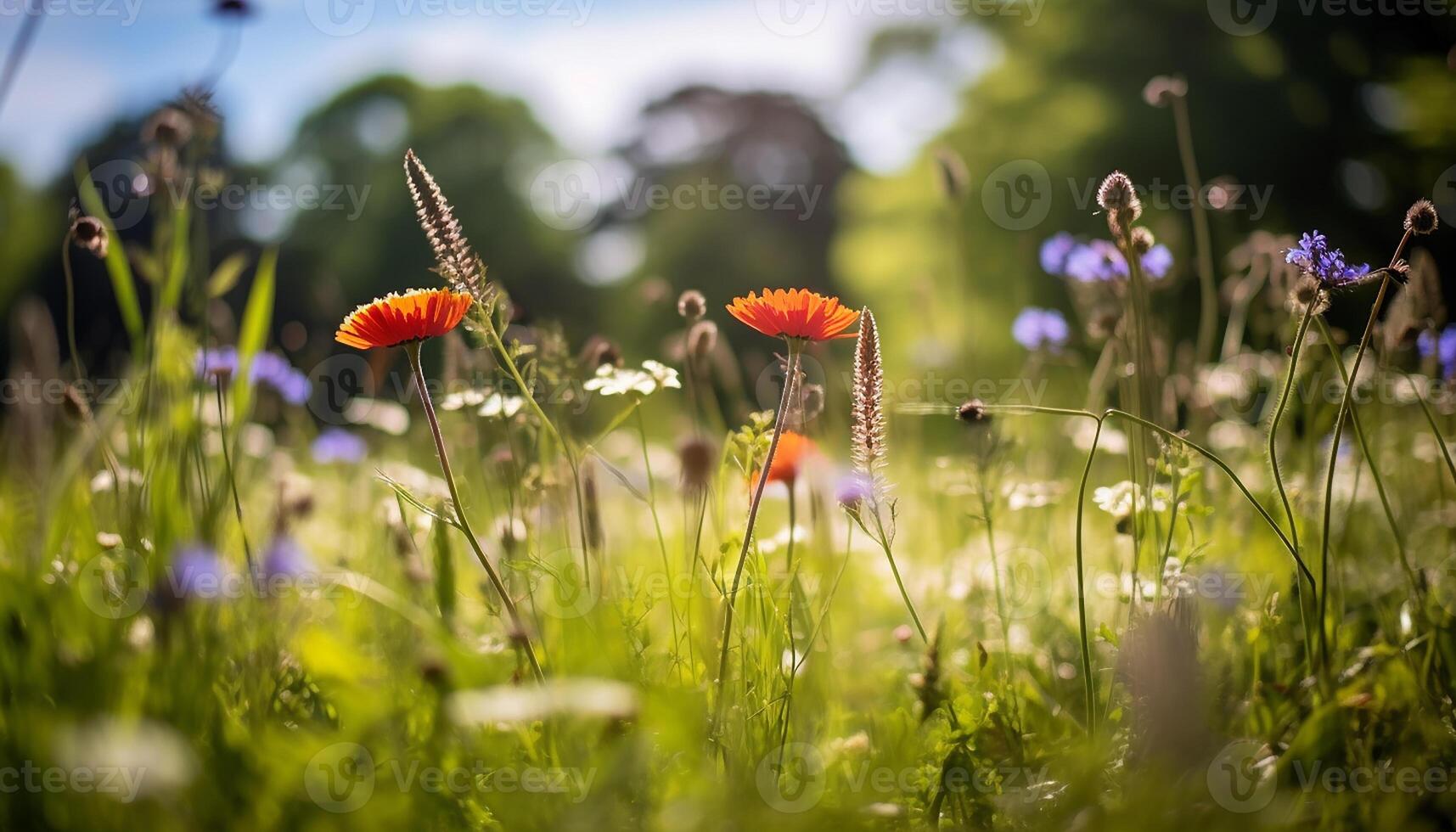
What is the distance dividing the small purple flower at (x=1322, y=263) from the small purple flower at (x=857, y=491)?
75cm

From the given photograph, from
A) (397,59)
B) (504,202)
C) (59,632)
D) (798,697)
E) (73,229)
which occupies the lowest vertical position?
(798,697)

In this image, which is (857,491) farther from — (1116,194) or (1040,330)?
(1040,330)

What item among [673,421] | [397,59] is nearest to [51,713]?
[673,421]

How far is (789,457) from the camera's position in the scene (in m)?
1.83

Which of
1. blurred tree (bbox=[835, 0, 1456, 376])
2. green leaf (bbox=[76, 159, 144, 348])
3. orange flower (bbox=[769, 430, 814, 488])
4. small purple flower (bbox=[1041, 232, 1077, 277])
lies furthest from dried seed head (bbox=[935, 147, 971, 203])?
blurred tree (bbox=[835, 0, 1456, 376])

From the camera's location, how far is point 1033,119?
10.1 metres

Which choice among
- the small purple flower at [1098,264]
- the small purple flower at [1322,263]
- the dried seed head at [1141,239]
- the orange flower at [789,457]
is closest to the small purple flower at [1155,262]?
the small purple flower at [1098,264]

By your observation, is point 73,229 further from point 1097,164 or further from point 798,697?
point 1097,164

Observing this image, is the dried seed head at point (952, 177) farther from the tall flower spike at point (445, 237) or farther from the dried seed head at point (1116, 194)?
the tall flower spike at point (445, 237)

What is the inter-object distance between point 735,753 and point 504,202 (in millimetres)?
16725

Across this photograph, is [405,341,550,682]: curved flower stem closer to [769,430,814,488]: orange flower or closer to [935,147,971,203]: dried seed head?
[769,430,814,488]: orange flower

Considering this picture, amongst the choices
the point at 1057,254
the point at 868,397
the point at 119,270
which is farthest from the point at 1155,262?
the point at 119,270

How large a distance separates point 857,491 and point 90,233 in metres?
1.53

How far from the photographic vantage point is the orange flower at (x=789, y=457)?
70.3 inches
